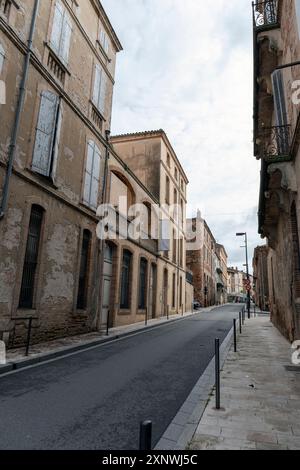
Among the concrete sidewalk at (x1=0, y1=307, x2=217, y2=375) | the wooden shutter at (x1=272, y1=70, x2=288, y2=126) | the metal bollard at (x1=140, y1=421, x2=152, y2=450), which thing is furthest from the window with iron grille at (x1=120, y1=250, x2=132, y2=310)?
the metal bollard at (x1=140, y1=421, x2=152, y2=450)

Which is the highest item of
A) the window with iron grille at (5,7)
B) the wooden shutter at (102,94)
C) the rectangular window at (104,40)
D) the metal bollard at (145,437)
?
the rectangular window at (104,40)

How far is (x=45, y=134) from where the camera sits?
33.3ft

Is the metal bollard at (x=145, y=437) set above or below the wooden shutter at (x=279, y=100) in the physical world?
below

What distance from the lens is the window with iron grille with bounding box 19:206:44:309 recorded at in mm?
9117

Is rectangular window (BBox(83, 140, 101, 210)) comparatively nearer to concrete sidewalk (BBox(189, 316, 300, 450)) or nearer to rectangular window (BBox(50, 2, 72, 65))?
rectangular window (BBox(50, 2, 72, 65))

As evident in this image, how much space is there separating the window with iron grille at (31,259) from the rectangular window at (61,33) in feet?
19.1

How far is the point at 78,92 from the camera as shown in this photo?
40.8 ft

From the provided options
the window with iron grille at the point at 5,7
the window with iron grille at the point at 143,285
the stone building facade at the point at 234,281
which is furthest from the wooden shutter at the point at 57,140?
the stone building facade at the point at 234,281

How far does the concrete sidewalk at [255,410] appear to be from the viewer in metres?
3.38

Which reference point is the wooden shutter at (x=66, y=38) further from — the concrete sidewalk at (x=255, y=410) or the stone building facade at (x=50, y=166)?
the concrete sidewalk at (x=255, y=410)

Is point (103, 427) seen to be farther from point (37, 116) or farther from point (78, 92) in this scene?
point (78, 92)

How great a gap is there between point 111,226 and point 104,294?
3.14 metres
